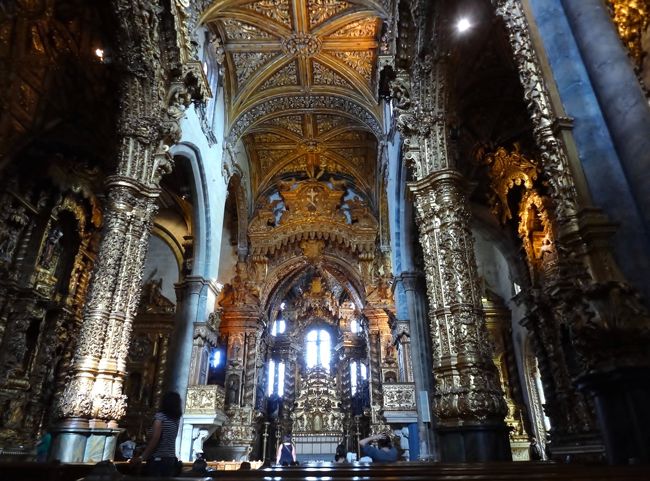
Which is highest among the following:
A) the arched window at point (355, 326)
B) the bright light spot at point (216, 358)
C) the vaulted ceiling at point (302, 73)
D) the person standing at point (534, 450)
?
the vaulted ceiling at point (302, 73)

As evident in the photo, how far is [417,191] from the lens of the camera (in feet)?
23.3

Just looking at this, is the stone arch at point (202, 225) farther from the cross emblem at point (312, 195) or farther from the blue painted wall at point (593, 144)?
the blue painted wall at point (593, 144)

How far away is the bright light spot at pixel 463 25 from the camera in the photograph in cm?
724

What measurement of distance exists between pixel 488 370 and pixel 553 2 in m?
4.32

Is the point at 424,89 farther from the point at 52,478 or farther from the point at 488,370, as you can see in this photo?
the point at 52,478

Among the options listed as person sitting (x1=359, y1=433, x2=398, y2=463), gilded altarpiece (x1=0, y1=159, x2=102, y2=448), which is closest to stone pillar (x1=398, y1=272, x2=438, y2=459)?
person sitting (x1=359, y1=433, x2=398, y2=463)

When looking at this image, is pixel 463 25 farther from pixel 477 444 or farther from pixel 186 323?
pixel 186 323

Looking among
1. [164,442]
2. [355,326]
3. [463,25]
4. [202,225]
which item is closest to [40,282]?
[202,225]

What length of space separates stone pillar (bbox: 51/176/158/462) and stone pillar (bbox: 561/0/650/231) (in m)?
6.66

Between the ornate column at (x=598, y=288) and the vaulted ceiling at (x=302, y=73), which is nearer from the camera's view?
the ornate column at (x=598, y=288)

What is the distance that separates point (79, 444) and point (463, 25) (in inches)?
340

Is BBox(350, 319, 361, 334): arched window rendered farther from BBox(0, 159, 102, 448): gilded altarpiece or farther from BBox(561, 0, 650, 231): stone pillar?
BBox(561, 0, 650, 231): stone pillar

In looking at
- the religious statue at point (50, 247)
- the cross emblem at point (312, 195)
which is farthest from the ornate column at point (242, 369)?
the religious statue at point (50, 247)

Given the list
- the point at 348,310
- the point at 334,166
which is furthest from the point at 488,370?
the point at 348,310
